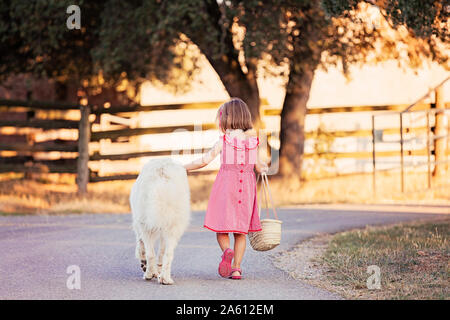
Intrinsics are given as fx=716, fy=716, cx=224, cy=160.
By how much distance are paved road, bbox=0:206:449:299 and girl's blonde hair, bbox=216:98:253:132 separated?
1.42 m

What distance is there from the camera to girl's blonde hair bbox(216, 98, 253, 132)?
670 cm

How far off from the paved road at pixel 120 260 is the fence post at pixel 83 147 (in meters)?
3.67

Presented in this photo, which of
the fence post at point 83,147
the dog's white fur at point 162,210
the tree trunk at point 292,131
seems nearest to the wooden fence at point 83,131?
the fence post at point 83,147

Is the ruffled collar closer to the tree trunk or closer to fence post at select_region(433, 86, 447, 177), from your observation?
the tree trunk

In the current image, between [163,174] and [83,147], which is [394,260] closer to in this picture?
[163,174]

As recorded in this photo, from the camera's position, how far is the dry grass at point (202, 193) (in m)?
14.0

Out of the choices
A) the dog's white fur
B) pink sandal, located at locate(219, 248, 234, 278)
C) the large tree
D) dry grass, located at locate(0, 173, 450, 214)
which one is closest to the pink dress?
pink sandal, located at locate(219, 248, 234, 278)

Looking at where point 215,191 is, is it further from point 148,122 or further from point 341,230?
point 148,122

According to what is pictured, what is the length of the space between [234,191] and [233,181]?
9cm

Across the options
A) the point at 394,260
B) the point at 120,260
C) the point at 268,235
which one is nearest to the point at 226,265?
the point at 268,235

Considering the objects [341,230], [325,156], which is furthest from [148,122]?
[341,230]

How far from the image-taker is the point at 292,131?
1614cm
